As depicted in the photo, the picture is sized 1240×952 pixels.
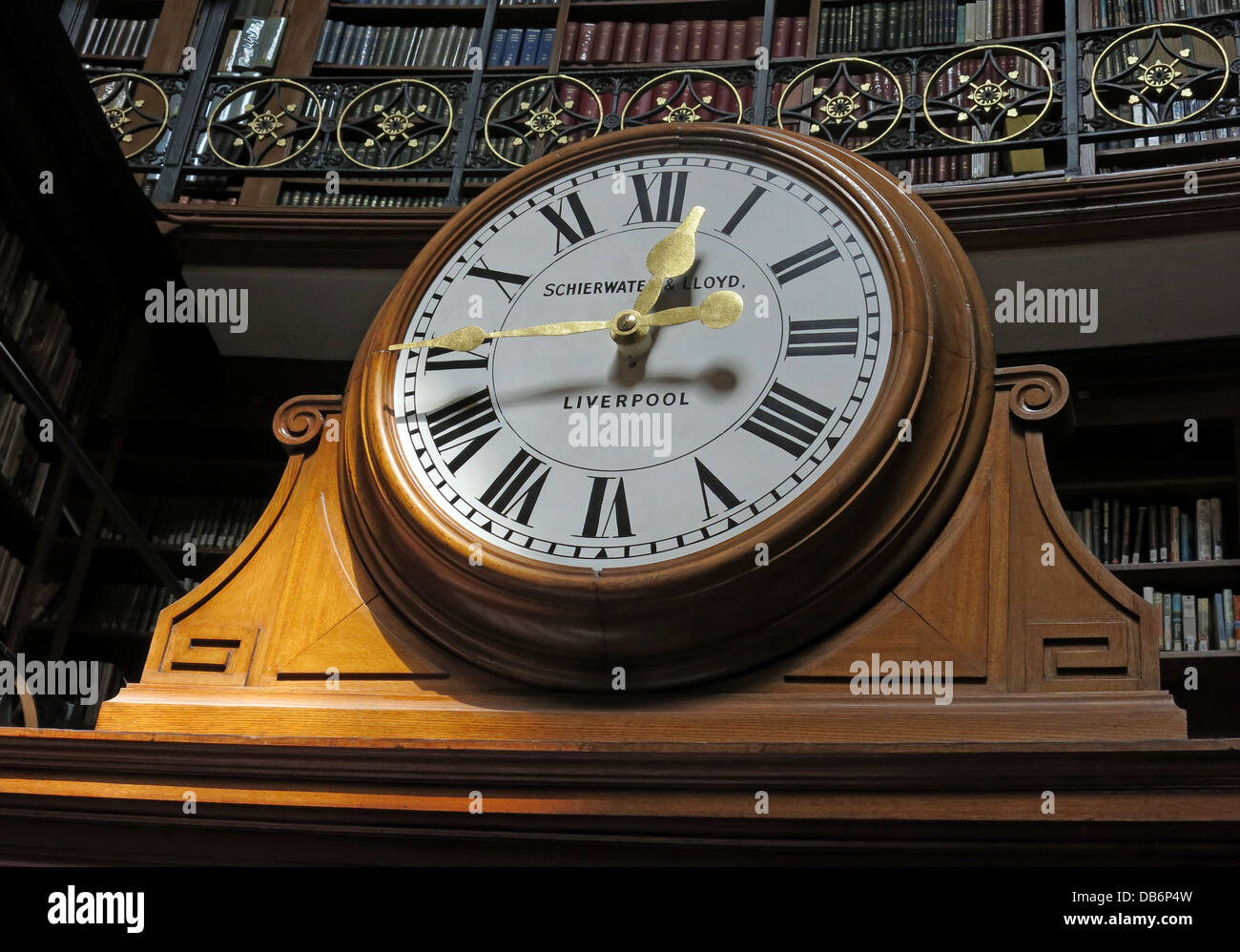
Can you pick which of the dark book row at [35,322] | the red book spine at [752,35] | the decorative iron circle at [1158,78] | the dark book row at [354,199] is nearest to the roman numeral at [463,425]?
the dark book row at [35,322]

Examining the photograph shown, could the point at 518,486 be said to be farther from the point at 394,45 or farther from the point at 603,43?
the point at 394,45

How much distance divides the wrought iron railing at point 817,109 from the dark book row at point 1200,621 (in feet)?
3.48

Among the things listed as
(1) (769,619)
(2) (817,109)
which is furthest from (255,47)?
(1) (769,619)

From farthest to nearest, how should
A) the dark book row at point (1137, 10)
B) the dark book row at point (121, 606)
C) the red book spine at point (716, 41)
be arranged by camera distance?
the red book spine at point (716, 41)
the dark book row at point (1137, 10)
the dark book row at point (121, 606)

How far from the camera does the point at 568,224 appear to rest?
2383 millimetres

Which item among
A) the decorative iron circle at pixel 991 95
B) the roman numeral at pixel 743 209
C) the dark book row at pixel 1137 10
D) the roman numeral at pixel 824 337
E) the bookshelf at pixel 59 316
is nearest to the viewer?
the roman numeral at pixel 824 337

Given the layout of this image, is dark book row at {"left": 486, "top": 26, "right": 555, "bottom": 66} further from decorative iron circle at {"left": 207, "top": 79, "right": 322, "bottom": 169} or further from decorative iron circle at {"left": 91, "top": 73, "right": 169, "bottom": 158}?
decorative iron circle at {"left": 91, "top": 73, "right": 169, "bottom": 158}

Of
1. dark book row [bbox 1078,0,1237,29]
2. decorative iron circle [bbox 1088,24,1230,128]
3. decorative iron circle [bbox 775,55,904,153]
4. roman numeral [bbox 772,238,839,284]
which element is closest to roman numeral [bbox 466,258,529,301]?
roman numeral [bbox 772,238,839,284]

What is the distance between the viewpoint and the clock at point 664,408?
1859mm

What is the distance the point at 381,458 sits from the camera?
2.11 metres

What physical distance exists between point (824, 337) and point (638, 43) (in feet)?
9.59

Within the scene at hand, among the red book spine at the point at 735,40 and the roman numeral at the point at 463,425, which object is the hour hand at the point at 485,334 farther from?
the red book spine at the point at 735,40
